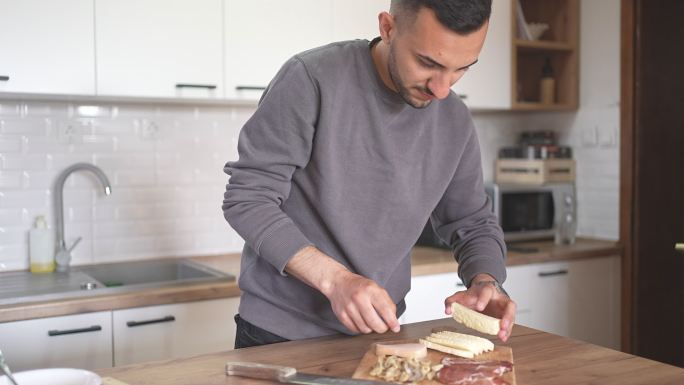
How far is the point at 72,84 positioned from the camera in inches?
98.3

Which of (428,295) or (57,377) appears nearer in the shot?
(57,377)

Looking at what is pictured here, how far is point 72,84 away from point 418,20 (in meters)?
1.50

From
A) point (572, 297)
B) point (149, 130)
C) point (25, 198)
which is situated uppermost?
point (149, 130)

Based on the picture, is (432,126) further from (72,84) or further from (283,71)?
(72,84)

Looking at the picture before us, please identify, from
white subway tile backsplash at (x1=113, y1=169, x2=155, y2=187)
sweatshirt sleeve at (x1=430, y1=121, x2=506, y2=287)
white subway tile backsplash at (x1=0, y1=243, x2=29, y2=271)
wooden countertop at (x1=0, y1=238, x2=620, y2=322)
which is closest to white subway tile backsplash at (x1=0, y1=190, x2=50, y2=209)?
white subway tile backsplash at (x1=0, y1=243, x2=29, y2=271)

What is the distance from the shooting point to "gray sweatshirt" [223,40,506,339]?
1.47 m

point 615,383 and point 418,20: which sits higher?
point 418,20

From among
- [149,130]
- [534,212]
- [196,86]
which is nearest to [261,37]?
[196,86]

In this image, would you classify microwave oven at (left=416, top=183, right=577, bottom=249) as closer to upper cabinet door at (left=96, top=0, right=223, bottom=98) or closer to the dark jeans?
upper cabinet door at (left=96, top=0, right=223, bottom=98)

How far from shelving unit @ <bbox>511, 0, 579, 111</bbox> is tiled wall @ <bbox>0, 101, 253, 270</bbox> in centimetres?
133

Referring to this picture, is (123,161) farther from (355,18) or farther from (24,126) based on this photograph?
(355,18)


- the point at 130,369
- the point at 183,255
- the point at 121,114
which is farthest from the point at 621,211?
the point at 130,369

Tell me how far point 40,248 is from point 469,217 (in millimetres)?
1684

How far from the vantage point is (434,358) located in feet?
→ 4.45
